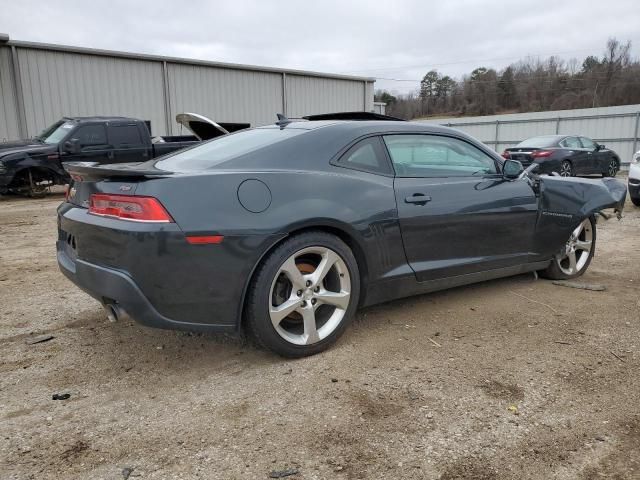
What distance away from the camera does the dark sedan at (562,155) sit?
13953 millimetres

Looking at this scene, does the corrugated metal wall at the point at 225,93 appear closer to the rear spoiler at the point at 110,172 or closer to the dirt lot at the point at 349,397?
the dirt lot at the point at 349,397

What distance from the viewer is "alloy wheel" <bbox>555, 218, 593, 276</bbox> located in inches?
182

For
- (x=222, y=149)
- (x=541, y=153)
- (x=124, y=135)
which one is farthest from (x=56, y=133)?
(x=541, y=153)

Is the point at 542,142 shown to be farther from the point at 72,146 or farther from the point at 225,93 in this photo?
the point at 72,146

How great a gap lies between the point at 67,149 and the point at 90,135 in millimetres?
653

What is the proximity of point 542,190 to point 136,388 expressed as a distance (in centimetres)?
341

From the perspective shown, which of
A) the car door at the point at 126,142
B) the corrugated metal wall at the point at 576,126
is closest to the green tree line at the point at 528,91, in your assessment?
the corrugated metal wall at the point at 576,126

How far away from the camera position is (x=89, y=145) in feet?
37.6

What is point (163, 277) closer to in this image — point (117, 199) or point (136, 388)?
point (117, 199)

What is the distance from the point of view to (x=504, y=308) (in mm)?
3963

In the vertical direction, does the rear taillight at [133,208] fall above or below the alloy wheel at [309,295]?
above

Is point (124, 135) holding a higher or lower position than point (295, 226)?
higher

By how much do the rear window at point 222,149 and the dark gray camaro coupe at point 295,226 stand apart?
2 centimetres

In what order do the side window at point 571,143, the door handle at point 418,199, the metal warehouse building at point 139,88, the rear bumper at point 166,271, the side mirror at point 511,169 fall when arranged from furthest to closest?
the metal warehouse building at point 139,88, the side window at point 571,143, the side mirror at point 511,169, the door handle at point 418,199, the rear bumper at point 166,271
